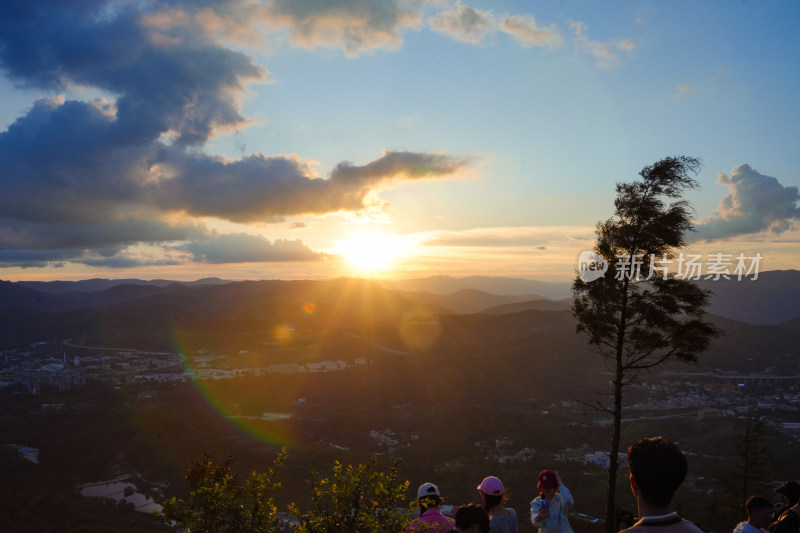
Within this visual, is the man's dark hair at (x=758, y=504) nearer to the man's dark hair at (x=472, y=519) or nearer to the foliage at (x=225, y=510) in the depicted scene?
the man's dark hair at (x=472, y=519)

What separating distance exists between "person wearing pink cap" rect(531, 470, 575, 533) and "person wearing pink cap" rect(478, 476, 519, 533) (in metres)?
0.74

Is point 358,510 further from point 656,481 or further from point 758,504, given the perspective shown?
point 758,504

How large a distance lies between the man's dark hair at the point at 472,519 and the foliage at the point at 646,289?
1055 centimetres

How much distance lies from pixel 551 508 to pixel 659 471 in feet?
13.9

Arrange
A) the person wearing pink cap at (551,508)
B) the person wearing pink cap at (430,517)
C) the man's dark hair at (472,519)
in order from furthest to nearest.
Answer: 1. the person wearing pink cap at (551,508)
2. the person wearing pink cap at (430,517)
3. the man's dark hair at (472,519)

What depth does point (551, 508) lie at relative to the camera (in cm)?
724

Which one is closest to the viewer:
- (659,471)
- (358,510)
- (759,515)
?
(659,471)

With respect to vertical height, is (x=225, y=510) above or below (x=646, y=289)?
below

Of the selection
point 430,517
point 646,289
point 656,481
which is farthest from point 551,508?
point 646,289

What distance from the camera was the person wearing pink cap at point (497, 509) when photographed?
21.1 feet

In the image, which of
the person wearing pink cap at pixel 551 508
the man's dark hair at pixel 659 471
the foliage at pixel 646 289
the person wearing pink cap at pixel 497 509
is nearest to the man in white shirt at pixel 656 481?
the man's dark hair at pixel 659 471

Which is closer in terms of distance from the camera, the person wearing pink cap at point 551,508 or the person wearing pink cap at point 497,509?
the person wearing pink cap at point 497,509

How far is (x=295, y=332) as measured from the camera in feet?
546

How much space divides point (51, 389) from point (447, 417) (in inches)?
2911
